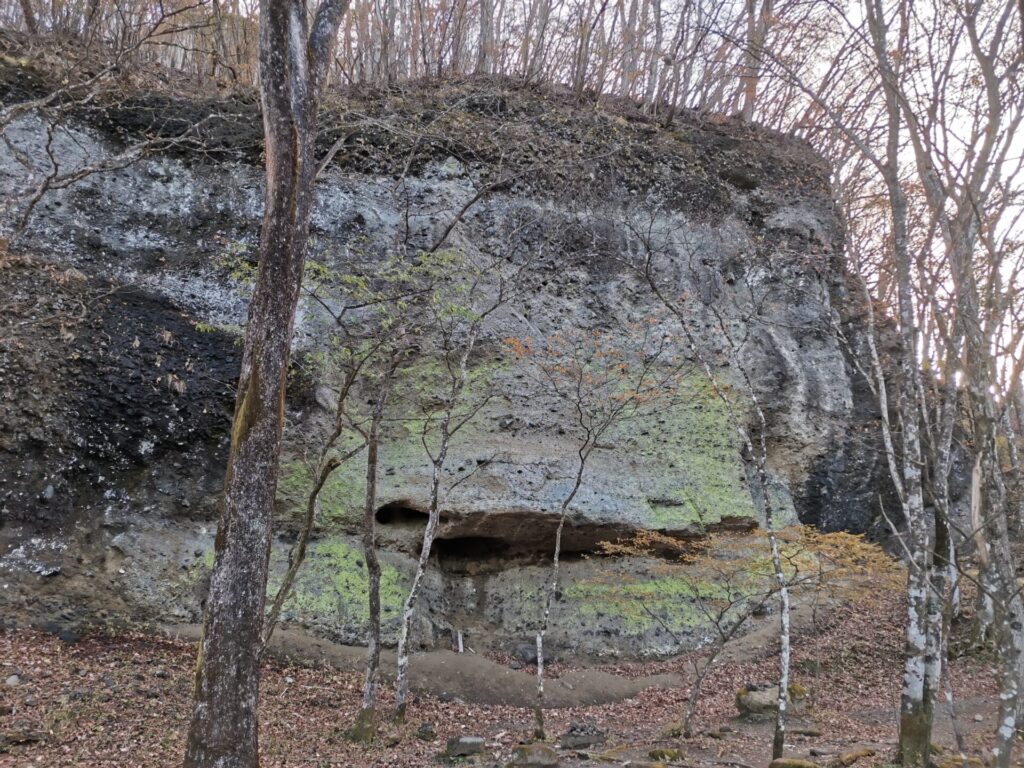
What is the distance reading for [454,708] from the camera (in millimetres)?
11508

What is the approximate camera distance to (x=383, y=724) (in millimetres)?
9984

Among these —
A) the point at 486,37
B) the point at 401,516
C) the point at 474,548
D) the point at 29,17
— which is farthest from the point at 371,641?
the point at 486,37

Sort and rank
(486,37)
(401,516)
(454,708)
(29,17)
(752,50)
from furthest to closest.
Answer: (486,37)
(29,17)
(401,516)
(454,708)
(752,50)

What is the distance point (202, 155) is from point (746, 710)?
16111 millimetres

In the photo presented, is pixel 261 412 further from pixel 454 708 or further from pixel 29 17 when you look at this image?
pixel 29 17

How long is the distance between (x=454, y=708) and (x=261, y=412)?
794 cm

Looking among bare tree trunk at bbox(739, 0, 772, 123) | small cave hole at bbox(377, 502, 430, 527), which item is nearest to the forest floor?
small cave hole at bbox(377, 502, 430, 527)

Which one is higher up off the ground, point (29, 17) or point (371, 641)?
point (29, 17)

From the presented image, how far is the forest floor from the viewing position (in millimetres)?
8156

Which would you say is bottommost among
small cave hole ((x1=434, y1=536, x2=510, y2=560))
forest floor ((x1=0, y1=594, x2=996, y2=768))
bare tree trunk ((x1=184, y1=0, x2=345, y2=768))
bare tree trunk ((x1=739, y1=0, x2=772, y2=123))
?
forest floor ((x1=0, y1=594, x2=996, y2=768))

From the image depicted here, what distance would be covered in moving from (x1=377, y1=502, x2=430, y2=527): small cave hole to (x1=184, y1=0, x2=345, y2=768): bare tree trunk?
8343 mm

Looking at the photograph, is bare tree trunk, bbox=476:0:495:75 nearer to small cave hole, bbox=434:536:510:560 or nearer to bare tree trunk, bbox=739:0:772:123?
bare tree trunk, bbox=739:0:772:123

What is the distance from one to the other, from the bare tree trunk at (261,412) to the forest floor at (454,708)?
3.28 m

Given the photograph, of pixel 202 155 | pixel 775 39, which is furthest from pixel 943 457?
pixel 202 155
